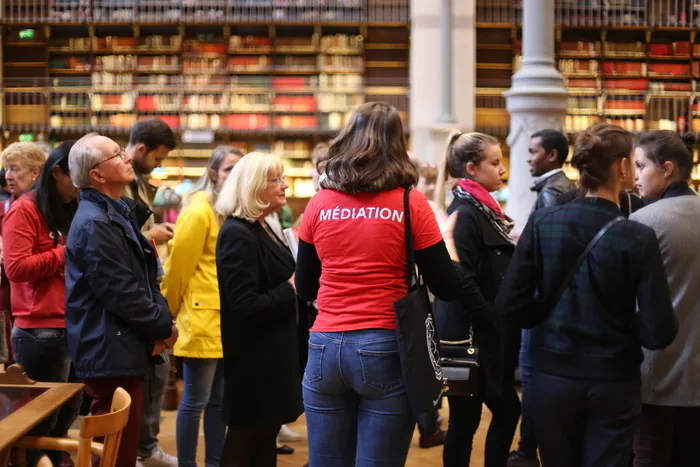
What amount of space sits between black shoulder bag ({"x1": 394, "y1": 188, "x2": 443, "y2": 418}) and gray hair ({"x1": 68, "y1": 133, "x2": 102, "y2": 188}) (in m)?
1.11

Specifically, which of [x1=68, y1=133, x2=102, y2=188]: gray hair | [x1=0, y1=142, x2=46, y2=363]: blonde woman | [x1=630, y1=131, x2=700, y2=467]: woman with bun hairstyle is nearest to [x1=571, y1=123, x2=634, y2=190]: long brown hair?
[x1=630, y1=131, x2=700, y2=467]: woman with bun hairstyle

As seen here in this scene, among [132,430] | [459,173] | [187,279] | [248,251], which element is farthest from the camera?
[187,279]

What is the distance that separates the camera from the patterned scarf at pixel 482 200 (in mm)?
3156

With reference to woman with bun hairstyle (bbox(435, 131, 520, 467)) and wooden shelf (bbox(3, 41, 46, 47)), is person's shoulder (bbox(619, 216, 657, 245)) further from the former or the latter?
wooden shelf (bbox(3, 41, 46, 47))

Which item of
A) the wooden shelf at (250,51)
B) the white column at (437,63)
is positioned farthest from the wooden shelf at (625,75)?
the wooden shelf at (250,51)

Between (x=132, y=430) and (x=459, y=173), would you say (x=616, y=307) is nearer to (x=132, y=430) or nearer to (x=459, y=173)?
(x=459, y=173)

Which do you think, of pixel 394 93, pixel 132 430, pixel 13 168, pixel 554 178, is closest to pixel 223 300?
pixel 132 430

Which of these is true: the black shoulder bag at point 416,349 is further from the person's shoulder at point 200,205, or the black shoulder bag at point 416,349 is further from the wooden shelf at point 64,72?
the wooden shelf at point 64,72

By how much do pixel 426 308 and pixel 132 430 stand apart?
1071mm

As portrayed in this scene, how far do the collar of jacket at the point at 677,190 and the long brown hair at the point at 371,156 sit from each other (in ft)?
3.09

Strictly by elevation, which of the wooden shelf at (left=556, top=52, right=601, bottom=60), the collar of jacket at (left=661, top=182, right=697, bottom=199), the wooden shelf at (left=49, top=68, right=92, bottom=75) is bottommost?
the collar of jacket at (left=661, top=182, right=697, bottom=199)

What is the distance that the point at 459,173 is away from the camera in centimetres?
331

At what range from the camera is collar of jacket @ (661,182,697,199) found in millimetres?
2838

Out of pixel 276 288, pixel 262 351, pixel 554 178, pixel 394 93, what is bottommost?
pixel 262 351
